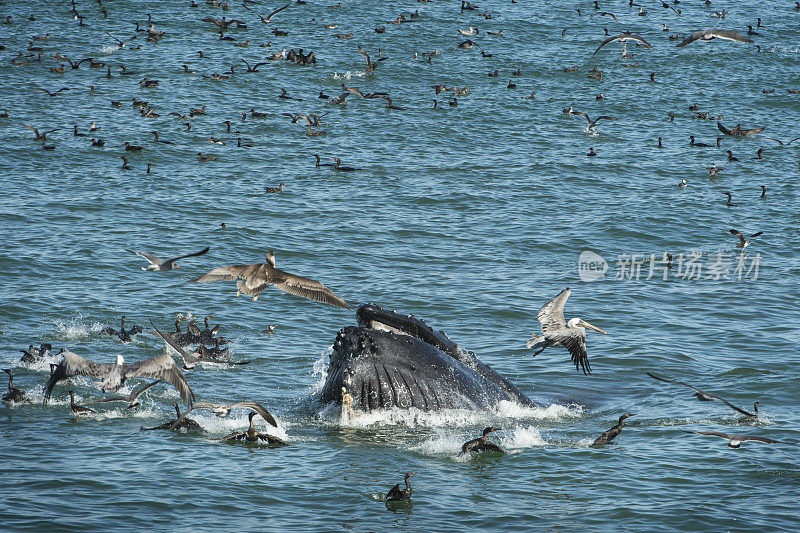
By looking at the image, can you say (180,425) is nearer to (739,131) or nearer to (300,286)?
(300,286)

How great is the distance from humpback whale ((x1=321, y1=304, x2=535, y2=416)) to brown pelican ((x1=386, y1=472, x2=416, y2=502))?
1636mm

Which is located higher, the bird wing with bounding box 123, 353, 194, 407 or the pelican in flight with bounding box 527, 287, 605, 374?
the pelican in flight with bounding box 527, 287, 605, 374

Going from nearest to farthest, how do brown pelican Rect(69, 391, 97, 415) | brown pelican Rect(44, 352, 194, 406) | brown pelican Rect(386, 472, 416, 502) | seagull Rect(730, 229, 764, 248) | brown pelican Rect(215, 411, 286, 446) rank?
1. brown pelican Rect(386, 472, 416, 502)
2. brown pelican Rect(44, 352, 194, 406)
3. brown pelican Rect(215, 411, 286, 446)
4. brown pelican Rect(69, 391, 97, 415)
5. seagull Rect(730, 229, 764, 248)

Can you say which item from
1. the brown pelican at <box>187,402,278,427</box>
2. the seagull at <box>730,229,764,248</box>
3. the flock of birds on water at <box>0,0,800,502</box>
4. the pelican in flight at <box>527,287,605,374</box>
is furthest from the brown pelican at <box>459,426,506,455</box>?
the seagull at <box>730,229,764,248</box>

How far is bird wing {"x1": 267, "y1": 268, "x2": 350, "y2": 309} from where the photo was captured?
13156 mm

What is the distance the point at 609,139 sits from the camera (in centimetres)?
3872

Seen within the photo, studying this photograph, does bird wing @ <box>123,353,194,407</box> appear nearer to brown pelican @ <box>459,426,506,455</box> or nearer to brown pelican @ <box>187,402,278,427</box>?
brown pelican @ <box>187,402,278,427</box>

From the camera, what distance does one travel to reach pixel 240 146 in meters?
35.3

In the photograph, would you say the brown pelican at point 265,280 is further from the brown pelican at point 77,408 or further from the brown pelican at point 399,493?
the brown pelican at point 399,493

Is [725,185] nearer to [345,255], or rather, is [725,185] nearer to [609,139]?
[609,139]

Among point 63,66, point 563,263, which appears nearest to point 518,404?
point 563,263

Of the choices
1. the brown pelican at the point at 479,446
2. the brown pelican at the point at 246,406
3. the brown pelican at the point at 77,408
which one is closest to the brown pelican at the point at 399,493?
the brown pelican at the point at 479,446

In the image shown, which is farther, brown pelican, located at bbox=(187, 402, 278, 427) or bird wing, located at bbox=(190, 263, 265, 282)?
bird wing, located at bbox=(190, 263, 265, 282)

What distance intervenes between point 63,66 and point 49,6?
36.2ft
